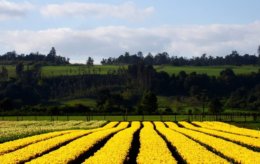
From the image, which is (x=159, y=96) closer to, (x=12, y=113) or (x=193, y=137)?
(x=12, y=113)

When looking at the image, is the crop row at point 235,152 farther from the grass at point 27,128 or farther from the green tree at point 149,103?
the green tree at point 149,103

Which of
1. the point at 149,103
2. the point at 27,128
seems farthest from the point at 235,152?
the point at 149,103

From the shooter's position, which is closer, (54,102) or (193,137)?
(193,137)

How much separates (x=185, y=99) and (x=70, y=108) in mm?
68940

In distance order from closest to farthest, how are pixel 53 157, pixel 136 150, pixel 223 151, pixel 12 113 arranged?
pixel 53 157, pixel 223 151, pixel 136 150, pixel 12 113

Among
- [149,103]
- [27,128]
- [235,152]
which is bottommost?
[149,103]

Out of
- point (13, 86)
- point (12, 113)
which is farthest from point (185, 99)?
point (12, 113)

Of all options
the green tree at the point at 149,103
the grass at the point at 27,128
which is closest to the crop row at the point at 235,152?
the grass at the point at 27,128

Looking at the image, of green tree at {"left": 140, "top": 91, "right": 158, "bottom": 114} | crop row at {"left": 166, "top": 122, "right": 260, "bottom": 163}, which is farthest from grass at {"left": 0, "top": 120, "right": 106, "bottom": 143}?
green tree at {"left": 140, "top": 91, "right": 158, "bottom": 114}

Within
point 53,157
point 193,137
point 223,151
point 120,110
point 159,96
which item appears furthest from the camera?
point 159,96

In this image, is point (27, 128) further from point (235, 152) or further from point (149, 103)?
point (149, 103)

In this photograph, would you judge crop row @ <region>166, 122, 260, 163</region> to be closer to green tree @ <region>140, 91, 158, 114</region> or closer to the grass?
the grass

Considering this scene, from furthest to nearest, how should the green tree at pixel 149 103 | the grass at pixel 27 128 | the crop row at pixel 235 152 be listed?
1. the green tree at pixel 149 103
2. the grass at pixel 27 128
3. the crop row at pixel 235 152

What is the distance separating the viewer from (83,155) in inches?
1185
